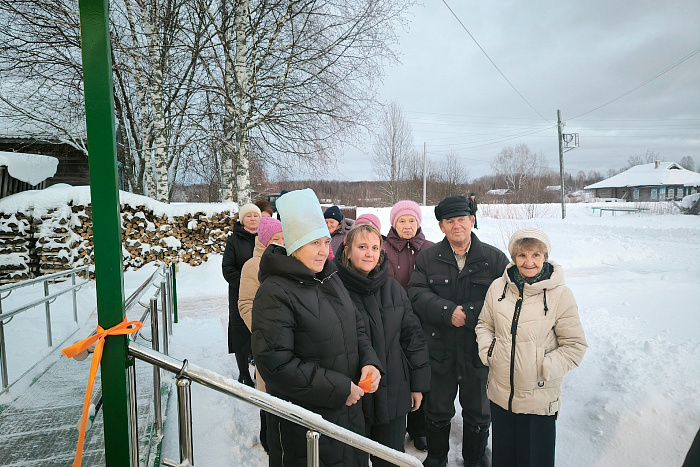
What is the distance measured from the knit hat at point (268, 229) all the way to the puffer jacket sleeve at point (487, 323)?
1.44 meters

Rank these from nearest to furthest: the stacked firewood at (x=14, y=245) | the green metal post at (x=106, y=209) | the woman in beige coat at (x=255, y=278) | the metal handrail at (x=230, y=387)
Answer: the green metal post at (x=106, y=209), the metal handrail at (x=230, y=387), the woman in beige coat at (x=255, y=278), the stacked firewood at (x=14, y=245)

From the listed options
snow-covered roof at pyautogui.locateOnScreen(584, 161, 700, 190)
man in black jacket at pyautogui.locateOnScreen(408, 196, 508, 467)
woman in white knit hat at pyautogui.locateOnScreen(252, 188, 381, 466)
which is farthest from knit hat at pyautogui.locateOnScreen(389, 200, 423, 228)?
snow-covered roof at pyautogui.locateOnScreen(584, 161, 700, 190)

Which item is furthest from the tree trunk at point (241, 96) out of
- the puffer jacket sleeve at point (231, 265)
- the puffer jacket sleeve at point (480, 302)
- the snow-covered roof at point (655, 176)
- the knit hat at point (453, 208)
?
the snow-covered roof at point (655, 176)

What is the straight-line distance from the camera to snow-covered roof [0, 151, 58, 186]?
2684mm

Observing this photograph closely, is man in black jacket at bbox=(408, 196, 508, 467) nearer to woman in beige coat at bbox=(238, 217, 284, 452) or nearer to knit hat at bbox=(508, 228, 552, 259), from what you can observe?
knit hat at bbox=(508, 228, 552, 259)

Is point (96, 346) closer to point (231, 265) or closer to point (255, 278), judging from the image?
point (255, 278)

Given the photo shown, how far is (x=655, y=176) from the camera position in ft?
133

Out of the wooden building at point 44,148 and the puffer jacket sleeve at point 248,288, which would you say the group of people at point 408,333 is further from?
the wooden building at point 44,148

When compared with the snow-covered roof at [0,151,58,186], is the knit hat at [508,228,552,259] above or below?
below

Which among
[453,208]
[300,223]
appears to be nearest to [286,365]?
[300,223]

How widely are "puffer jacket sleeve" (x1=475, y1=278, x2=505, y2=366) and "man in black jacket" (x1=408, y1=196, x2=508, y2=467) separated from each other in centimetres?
22

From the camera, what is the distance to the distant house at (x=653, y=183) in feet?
124

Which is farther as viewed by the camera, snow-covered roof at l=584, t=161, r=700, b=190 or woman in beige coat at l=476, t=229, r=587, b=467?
snow-covered roof at l=584, t=161, r=700, b=190

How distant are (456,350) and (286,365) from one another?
1.44m
